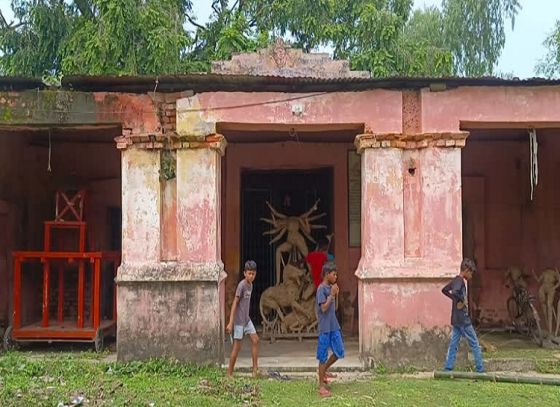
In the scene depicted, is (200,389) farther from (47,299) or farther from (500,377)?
(47,299)

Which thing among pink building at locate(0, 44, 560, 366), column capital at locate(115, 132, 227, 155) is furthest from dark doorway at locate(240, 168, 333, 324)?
column capital at locate(115, 132, 227, 155)

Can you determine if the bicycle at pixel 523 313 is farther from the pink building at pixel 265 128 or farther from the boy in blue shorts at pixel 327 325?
the boy in blue shorts at pixel 327 325

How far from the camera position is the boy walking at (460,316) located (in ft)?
26.2

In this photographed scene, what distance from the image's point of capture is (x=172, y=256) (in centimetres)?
862

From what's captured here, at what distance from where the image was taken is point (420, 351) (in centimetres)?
850

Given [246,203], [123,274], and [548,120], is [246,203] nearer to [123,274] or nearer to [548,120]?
[123,274]

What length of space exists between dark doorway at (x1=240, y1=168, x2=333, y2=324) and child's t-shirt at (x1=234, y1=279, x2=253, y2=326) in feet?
12.3

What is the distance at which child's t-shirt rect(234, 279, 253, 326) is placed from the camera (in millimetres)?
7922

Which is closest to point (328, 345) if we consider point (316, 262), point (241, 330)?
point (241, 330)

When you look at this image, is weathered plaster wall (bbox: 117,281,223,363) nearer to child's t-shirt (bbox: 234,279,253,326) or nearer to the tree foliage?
child's t-shirt (bbox: 234,279,253,326)

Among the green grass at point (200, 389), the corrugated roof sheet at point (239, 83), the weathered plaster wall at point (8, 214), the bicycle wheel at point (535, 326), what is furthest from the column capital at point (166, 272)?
the bicycle wheel at point (535, 326)

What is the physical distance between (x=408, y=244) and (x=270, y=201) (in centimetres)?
386

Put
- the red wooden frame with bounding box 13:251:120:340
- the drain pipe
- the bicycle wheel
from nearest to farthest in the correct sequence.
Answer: the drain pipe → the red wooden frame with bounding box 13:251:120:340 → the bicycle wheel

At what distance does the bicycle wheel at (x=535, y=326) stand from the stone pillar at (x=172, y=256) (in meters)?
4.84
